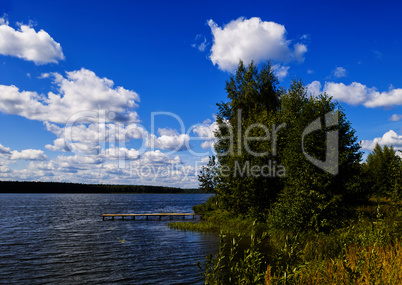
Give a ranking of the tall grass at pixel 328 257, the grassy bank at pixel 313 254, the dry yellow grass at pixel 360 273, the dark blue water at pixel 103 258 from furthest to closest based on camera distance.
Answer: the dark blue water at pixel 103 258, the tall grass at pixel 328 257, the grassy bank at pixel 313 254, the dry yellow grass at pixel 360 273

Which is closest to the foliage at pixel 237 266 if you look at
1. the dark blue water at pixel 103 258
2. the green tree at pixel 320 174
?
the dark blue water at pixel 103 258

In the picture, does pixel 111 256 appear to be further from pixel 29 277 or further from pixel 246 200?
pixel 246 200

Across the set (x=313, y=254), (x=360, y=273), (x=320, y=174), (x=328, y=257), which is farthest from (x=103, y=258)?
(x=360, y=273)

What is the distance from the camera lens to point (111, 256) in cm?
1941

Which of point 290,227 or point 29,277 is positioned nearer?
point 29,277

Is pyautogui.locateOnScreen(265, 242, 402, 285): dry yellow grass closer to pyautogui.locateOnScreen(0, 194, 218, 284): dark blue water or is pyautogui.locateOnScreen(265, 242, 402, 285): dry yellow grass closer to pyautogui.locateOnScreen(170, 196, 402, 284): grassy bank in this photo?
pyautogui.locateOnScreen(170, 196, 402, 284): grassy bank

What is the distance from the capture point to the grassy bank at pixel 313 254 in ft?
17.6

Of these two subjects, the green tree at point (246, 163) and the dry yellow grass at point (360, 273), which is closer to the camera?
the dry yellow grass at point (360, 273)

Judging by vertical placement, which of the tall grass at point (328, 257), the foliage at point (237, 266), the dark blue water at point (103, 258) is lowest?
the dark blue water at point (103, 258)

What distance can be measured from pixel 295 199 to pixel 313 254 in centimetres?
490

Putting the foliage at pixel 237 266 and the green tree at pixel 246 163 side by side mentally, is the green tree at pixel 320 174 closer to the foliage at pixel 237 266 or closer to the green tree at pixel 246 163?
the green tree at pixel 246 163

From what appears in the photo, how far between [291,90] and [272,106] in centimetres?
410

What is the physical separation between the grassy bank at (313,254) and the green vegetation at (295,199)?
0.05 meters

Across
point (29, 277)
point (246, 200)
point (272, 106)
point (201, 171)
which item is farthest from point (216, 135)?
point (29, 277)
